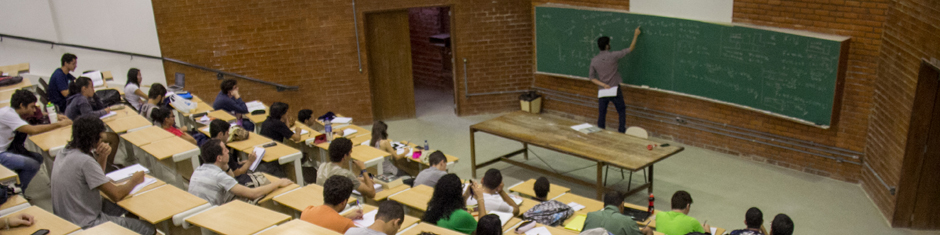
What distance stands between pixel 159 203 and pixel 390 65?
6859mm

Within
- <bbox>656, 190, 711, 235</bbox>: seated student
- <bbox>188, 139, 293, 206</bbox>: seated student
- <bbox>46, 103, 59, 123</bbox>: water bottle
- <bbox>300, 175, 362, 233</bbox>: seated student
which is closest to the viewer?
<bbox>300, 175, 362, 233</bbox>: seated student

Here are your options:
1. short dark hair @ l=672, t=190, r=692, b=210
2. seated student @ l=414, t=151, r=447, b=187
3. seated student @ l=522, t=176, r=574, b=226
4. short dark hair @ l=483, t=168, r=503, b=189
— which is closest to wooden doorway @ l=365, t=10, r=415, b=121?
seated student @ l=414, t=151, r=447, b=187

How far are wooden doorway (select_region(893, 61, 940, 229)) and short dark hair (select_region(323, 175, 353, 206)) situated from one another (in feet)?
19.1

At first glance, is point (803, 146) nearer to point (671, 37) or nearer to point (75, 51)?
point (671, 37)

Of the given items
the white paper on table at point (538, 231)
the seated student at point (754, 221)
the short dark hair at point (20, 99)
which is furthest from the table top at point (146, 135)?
the seated student at point (754, 221)

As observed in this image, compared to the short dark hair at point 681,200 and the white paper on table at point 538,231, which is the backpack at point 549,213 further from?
the short dark hair at point 681,200

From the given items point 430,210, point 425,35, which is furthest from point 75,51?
point 430,210

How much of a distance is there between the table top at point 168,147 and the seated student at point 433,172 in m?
2.22

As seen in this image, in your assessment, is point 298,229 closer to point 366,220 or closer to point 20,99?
point 366,220

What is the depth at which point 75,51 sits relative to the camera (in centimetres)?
1116

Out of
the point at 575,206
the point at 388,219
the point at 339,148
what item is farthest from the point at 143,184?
the point at 575,206

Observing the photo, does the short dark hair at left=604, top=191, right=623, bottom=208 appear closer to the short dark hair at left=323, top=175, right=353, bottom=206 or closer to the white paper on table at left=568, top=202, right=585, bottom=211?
the white paper on table at left=568, top=202, right=585, bottom=211

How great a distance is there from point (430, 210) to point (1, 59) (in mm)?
8483

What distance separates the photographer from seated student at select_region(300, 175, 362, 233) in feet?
17.9
